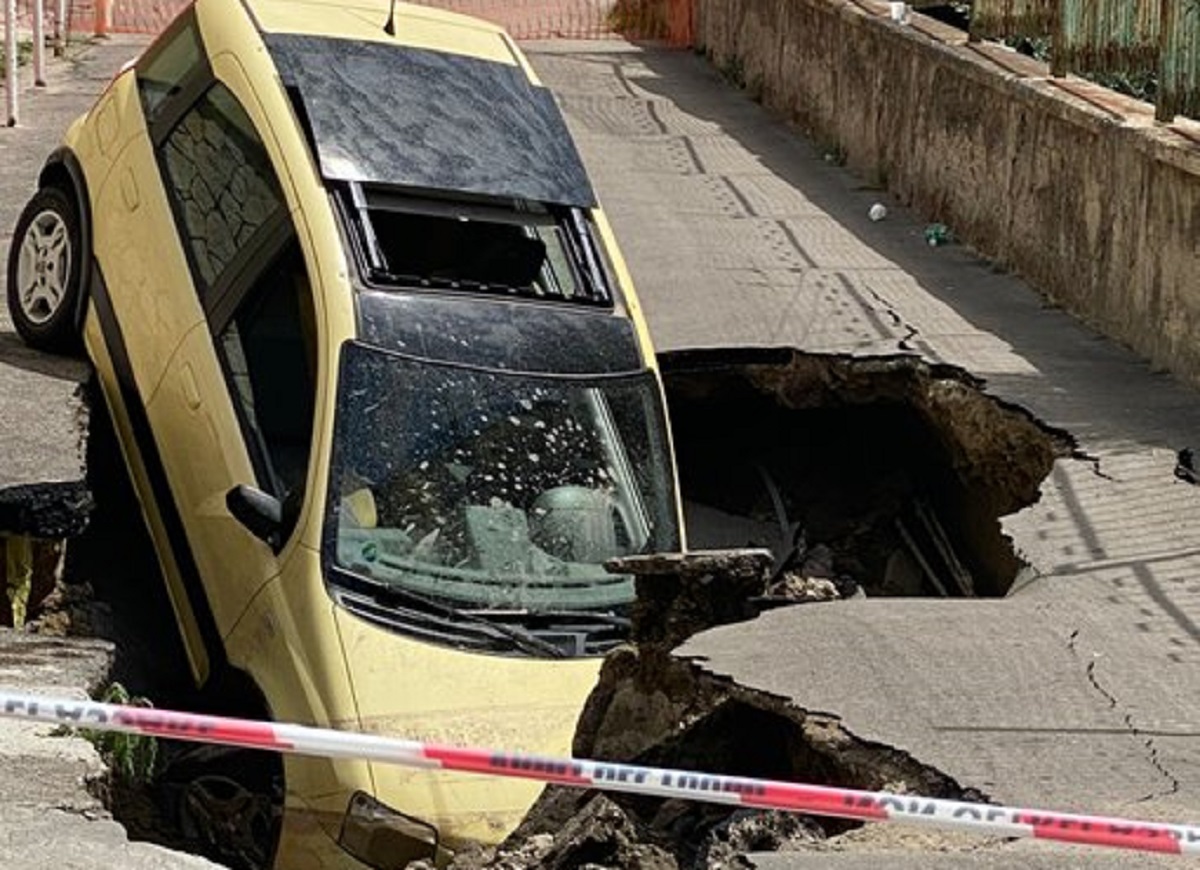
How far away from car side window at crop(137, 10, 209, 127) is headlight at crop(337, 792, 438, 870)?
12.3 feet

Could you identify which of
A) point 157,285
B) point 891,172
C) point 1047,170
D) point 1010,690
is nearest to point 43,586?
point 157,285

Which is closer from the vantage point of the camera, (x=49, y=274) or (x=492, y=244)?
(x=492, y=244)

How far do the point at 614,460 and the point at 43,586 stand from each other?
2.05 m

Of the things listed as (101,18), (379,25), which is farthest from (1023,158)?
(101,18)

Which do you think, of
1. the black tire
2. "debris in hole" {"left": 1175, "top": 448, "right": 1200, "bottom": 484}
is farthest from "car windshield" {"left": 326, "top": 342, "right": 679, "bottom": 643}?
"debris in hole" {"left": 1175, "top": 448, "right": 1200, "bottom": 484}

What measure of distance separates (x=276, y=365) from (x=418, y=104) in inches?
58.6

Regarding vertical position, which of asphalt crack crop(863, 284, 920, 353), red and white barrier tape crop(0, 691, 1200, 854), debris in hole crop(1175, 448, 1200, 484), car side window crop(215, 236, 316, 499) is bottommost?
asphalt crack crop(863, 284, 920, 353)

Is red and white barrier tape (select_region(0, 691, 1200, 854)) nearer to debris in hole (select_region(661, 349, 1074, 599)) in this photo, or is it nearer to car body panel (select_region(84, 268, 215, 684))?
car body panel (select_region(84, 268, 215, 684))

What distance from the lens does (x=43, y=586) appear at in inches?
343

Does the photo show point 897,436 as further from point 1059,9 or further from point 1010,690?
point 1010,690

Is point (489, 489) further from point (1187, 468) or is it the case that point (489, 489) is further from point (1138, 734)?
point (1187, 468)

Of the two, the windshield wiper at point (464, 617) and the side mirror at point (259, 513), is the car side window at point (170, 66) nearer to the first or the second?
the side mirror at point (259, 513)

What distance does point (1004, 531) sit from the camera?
971cm

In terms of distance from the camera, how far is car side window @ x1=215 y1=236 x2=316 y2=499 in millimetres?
8648
